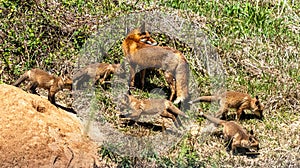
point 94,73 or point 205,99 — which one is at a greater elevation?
point 94,73

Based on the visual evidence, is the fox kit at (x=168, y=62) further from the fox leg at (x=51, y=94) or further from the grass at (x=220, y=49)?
the fox leg at (x=51, y=94)

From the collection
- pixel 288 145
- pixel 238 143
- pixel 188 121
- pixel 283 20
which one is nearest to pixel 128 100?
pixel 188 121

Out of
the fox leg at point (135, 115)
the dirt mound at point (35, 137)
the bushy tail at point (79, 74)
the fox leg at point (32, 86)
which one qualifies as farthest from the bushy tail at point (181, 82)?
the fox leg at point (32, 86)

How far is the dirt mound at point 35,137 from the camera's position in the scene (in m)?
8.31

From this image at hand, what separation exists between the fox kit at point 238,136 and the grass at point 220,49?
0.56 feet

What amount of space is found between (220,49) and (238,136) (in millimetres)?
2225

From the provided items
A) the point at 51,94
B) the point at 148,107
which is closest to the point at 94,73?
the point at 51,94

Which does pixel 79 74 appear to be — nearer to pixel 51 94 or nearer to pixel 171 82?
pixel 51 94

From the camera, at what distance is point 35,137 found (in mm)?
8406

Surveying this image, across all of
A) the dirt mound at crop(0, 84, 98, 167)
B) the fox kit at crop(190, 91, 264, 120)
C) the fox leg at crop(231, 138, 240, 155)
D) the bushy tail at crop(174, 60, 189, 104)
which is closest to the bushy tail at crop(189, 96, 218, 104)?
the fox kit at crop(190, 91, 264, 120)

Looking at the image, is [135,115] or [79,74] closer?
[135,115]

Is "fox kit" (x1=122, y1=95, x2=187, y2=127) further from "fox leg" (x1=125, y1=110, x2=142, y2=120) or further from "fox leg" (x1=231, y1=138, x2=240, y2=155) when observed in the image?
"fox leg" (x1=231, y1=138, x2=240, y2=155)

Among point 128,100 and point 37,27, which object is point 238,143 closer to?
point 128,100

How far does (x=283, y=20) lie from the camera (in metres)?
11.9
